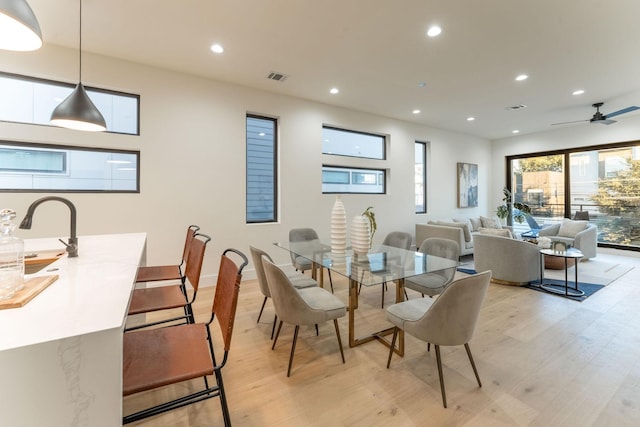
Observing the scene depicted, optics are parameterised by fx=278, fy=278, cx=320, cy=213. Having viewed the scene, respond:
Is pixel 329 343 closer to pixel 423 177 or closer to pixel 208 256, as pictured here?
pixel 208 256

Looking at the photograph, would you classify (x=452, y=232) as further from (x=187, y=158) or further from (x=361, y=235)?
(x=187, y=158)

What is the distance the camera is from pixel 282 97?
15.1 feet

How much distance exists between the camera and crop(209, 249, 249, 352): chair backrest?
4.21 feet

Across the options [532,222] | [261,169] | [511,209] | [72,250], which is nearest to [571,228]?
[532,222]

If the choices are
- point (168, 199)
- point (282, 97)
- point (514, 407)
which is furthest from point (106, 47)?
point (514, 407)

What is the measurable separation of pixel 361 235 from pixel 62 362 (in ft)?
7.68

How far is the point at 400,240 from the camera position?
3508 millimetres

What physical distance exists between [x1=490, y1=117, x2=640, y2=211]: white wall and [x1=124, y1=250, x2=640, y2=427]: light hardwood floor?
16.9 ft

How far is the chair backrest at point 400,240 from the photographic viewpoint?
11.3 ft

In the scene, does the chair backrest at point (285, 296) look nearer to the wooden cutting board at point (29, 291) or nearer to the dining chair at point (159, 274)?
the dining chair at point (159, 274)

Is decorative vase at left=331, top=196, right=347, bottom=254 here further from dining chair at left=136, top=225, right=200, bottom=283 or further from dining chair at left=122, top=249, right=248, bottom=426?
dining chair at left=122, top=249, right=248, bottom=426

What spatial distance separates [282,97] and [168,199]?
2.40m

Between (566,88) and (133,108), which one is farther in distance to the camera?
(566,88)

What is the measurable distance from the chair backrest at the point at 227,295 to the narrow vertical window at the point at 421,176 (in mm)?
5890
